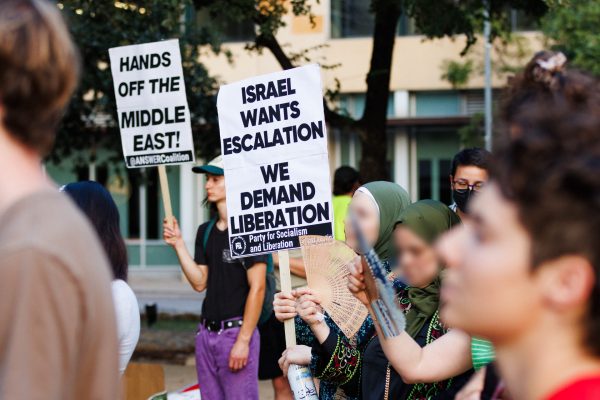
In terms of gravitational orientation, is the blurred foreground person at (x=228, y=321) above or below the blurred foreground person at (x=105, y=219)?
below

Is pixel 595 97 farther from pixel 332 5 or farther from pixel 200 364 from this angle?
pixel 332 5

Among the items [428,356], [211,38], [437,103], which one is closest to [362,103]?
[437,103]

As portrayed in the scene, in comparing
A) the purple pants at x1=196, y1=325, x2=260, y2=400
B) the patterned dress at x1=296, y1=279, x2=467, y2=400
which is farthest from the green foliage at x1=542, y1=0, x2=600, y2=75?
the patterned dress at x1=296, y1=279, x2=467, y2=400

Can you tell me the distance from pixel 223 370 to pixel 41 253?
4.52 m

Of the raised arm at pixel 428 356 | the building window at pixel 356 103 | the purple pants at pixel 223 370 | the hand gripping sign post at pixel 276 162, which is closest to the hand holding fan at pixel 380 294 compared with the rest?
the raised arm at pixel 428 356

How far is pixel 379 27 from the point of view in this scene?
415 inches

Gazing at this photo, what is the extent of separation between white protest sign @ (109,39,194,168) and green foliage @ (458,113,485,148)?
613 inches

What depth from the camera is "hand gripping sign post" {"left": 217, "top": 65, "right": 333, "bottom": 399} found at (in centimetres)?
484

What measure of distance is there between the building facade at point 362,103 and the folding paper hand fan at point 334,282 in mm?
18575

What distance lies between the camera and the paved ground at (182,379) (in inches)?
351

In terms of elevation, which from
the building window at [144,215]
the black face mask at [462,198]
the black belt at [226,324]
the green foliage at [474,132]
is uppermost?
the black face mask at [462,198]

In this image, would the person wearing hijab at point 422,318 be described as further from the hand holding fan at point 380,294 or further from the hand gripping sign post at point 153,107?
the hand gripping sign post at point 153,107

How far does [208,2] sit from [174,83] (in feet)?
10.3

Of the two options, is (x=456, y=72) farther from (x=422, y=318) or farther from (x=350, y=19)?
(x=422, y=318)
